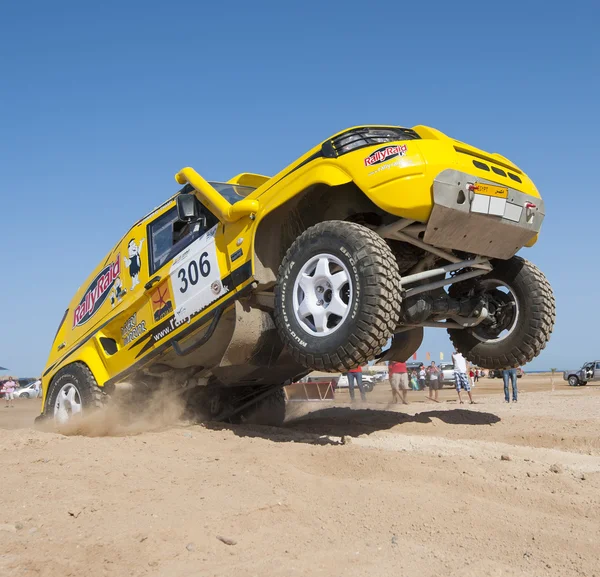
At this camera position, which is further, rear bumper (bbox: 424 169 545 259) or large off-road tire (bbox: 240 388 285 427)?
large off-road tire (bbox: 240 388 285 427)

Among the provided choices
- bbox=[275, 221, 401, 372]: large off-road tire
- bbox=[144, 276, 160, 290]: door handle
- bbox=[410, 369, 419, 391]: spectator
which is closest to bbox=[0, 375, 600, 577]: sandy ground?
bbox=[275, 221, 401, 372]: large off-road tire

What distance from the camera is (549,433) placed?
21.0 feet

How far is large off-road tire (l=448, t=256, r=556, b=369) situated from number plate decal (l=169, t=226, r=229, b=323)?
2439 millimetres

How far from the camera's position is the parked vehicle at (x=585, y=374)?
113 ft

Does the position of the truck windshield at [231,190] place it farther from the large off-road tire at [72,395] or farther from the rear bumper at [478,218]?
the large off-road tire at [72,395]

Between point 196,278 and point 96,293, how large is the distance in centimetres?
218

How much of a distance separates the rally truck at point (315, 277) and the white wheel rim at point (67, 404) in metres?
0.02

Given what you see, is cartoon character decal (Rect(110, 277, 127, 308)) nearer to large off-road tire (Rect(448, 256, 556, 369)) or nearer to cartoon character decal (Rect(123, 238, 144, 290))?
cartoon character decal (Rect(123, 238, 144, 290))

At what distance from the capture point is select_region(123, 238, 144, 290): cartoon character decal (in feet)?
22.4

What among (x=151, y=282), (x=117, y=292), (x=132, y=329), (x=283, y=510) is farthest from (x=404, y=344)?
(x=283, y=510)

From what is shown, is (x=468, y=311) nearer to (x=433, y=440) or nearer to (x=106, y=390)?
(x=433, y=440)

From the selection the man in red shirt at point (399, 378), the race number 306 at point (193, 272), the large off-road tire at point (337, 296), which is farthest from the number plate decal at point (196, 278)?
the man in red shirt at point (399, 378)

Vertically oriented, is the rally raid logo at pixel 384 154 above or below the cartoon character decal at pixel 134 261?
above

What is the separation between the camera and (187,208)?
5.93m
